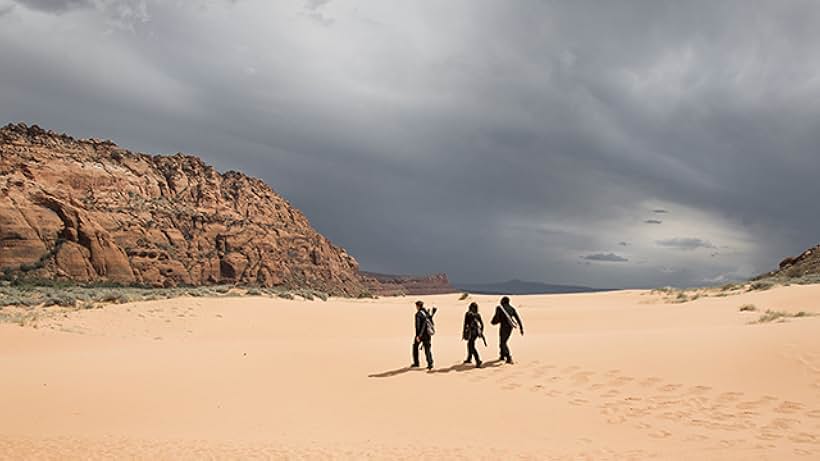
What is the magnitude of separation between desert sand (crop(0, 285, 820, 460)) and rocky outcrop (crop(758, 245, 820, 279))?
118 feet

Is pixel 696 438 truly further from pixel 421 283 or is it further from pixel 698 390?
pixel 421 283

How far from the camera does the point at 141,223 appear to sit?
64.2m

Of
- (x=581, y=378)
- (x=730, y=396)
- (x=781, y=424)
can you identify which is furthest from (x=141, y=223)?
(x=781, y=424)

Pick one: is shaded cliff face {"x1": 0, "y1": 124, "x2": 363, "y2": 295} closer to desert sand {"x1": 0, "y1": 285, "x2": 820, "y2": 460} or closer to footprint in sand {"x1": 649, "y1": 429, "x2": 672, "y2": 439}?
desert sand {"x1": 0, "y1": 285, "x2": 820, "y2": 460}

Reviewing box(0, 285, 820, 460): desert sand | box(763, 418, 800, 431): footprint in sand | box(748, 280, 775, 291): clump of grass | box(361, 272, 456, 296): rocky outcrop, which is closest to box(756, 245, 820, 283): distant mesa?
box(748, 280, 775, 291): clump of grass

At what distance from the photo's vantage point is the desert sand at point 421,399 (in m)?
8.27

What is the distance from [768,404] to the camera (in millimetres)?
9609

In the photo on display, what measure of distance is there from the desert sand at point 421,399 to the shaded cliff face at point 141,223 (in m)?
41.5

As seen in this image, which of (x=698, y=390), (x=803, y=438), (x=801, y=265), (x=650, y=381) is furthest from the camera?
(x=801, y=265)

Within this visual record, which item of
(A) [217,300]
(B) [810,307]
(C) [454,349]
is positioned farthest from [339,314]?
(B) [810,307]

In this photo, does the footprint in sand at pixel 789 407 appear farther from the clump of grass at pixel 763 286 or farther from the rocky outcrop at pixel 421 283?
the rocky outcrop at pixel 421 283

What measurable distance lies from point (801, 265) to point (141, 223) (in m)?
67.2

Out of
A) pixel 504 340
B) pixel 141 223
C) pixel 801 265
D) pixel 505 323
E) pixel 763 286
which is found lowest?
pixel 504 340

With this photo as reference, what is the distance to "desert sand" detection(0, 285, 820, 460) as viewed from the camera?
8266mm
